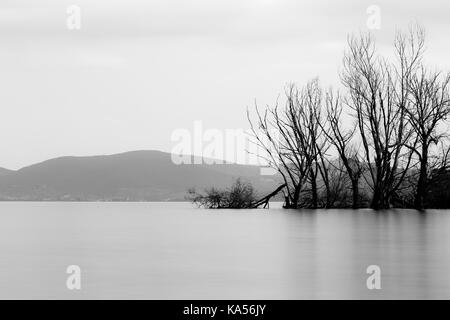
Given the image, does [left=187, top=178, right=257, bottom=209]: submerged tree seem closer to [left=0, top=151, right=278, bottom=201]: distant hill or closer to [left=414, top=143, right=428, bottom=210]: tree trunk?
[left=414, top=143, right=428, bottom=210]: tree trunk

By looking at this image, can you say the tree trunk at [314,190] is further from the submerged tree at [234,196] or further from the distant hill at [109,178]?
the distant hill at [109,178]

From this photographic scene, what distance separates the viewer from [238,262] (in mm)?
19734

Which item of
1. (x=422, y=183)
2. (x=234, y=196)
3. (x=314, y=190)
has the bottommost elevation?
(x=234, y=196)

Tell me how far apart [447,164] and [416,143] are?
78.7 inches

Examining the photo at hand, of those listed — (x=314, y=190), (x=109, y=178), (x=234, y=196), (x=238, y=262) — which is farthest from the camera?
(x=109, y=178)

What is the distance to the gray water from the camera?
14.4 metres

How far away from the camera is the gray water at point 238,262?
47.3ft

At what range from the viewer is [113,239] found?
28250 millimetres

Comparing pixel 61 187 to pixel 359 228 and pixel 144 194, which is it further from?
pixel 359 228

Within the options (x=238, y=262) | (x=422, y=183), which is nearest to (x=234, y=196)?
(x=422, y=183)

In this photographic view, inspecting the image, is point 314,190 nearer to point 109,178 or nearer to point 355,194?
point 355,194

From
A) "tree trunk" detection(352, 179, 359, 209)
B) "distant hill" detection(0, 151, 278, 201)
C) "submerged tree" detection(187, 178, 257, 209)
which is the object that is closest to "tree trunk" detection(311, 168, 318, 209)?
"tree trunk" detection(352, 179, 359, 209)
